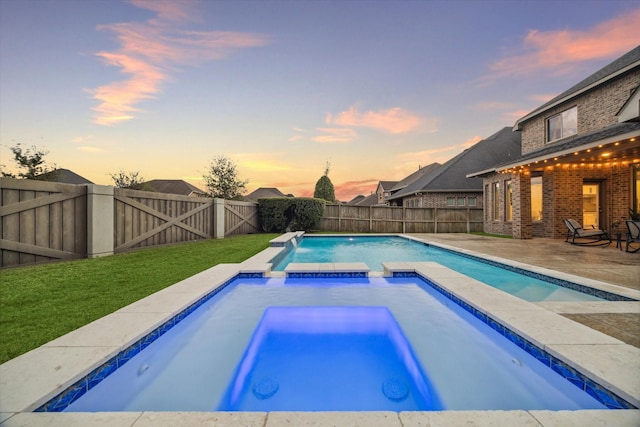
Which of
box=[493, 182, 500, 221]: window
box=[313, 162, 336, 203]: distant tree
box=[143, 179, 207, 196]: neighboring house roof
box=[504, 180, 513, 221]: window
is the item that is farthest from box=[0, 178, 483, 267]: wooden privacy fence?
box=[143, 179, 207, 196]: neighboring house roof

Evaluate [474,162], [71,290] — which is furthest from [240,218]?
[474,162]

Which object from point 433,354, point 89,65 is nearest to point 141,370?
point 433,354

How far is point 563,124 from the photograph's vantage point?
1245 cm

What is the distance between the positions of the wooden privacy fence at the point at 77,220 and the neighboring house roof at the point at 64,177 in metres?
17.6

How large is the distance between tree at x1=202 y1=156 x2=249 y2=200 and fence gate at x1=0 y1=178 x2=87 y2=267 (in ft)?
70.4

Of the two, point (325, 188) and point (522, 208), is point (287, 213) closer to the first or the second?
point (522, 208)

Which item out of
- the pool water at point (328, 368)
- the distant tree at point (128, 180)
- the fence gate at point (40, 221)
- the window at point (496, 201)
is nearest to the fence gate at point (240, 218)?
the fence gate at point (40, 221)

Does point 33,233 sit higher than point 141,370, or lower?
higher

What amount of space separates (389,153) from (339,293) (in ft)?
53.0

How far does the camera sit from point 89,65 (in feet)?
26.3

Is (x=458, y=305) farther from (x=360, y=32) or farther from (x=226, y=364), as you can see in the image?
(x=360, y=32)

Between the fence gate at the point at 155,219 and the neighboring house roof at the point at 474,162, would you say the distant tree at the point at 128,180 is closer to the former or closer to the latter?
the fence gate at the point at 155,219

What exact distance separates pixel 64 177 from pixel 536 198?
3589 cm

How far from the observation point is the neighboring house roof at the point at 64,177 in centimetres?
2047
